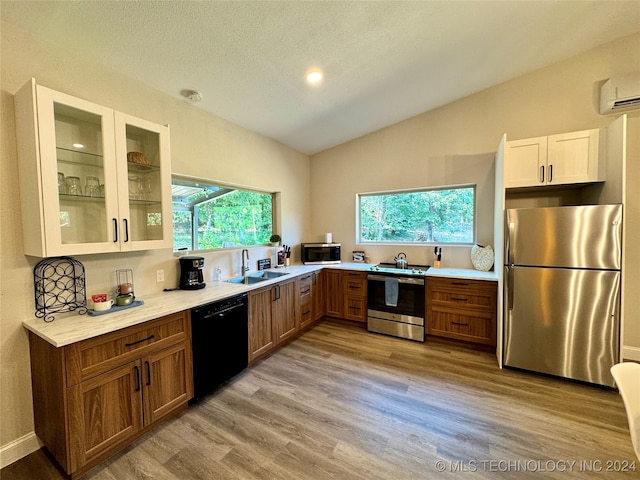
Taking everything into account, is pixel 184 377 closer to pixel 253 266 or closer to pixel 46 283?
pixel 46 283

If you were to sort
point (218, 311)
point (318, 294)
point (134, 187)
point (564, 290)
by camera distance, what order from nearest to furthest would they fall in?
point (134, 187) < point (218, 311) < point (564, 290) < point (318, 294)

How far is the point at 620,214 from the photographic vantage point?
213 centimetres

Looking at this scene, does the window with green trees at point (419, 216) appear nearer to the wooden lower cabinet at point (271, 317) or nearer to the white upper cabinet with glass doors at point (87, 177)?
the wooden lower cabinet at point (271, 317)

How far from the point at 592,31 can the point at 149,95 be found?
13.9 feet

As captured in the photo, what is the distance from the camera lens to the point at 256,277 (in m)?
3.27

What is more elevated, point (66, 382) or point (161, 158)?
point (161, 158)

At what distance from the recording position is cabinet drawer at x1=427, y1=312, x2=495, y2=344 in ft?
9.53

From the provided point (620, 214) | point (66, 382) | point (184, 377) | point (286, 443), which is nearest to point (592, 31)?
point (620, 214)

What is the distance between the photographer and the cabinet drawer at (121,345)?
4.73ft

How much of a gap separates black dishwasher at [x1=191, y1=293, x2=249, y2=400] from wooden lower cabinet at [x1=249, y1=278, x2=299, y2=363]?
11 centimetres

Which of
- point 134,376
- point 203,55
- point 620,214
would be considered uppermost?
point 203,55

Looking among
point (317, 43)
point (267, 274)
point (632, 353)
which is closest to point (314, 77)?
point (317, 43)

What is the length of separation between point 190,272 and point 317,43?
2326 millimetres

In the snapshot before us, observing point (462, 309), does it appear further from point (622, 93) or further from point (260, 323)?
point (622, 93)
